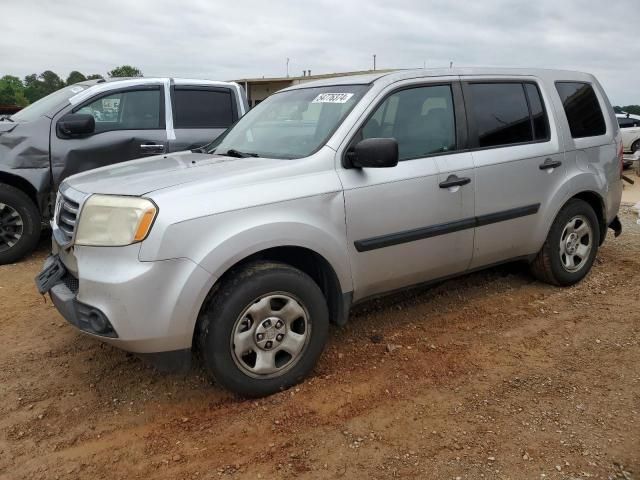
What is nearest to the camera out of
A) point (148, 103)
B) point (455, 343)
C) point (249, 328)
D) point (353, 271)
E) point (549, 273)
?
point (249, 328)

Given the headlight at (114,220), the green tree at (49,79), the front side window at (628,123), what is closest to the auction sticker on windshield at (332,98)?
the headlight at (114,220)

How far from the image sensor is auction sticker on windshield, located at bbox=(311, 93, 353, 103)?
11.6 ft

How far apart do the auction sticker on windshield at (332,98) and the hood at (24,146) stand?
3.32 meters

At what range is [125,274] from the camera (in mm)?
2629

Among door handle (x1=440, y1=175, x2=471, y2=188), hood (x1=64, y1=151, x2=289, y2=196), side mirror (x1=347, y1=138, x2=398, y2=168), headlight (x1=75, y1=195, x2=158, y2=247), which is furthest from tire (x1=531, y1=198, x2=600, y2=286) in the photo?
headlight (x1=75, y1=195, x2=158, y2=247)

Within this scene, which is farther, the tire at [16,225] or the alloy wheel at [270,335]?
the tire at [16,225]

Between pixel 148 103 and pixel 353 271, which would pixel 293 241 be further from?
pixel 148 103

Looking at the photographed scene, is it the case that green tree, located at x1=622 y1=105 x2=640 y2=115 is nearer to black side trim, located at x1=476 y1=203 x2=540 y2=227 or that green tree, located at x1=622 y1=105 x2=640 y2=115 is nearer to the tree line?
black side trim, located at x1=476 y1=203 x2=540 y2=227

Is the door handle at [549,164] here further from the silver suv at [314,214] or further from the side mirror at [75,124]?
the side mirror at [75,124]

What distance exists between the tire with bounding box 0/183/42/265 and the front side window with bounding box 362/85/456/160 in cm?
391

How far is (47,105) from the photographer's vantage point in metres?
5.96

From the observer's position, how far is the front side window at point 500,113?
3.97 meters

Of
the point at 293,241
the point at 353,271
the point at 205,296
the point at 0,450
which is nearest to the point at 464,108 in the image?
the point at 353,271

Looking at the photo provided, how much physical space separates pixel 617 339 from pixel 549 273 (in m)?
0.93
